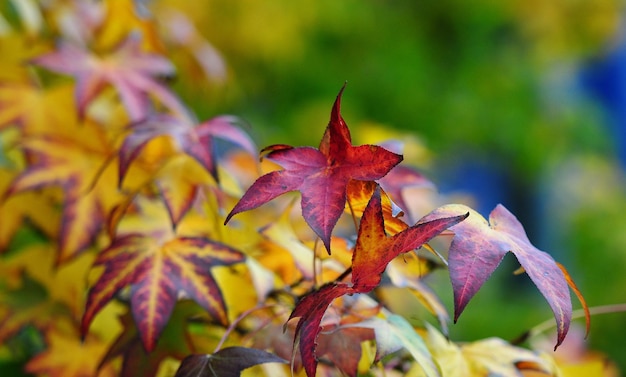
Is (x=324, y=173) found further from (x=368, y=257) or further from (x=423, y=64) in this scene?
(x=423, y=64)

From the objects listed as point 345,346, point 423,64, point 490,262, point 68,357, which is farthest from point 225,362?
point 423,64

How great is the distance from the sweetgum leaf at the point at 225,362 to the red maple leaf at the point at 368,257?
0.05 metres

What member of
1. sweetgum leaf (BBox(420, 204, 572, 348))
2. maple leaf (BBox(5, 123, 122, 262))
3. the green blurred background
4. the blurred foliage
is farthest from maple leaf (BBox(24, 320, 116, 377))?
the blurred foliage

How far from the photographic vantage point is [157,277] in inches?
23.8

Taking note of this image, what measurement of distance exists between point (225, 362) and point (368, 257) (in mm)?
128

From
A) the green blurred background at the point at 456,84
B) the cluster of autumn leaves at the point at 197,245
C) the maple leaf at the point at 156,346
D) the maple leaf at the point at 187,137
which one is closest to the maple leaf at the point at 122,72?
the cluster of autumn leaves at the point at 197,245

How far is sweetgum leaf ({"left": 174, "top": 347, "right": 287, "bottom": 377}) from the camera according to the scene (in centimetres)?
49

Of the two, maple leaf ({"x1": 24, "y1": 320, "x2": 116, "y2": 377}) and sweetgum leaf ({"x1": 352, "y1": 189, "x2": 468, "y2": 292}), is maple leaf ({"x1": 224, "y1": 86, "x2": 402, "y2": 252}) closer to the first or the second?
sweetgum leaf ({"x1": 352, "y1": 189, "x2": 468, "y2": 292})

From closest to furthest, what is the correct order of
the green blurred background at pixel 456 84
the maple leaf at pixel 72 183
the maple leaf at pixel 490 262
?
the maple leaf at pixel 490 262
the maple leaf at pixel 72 183
the green blurred background at pixel 456 84

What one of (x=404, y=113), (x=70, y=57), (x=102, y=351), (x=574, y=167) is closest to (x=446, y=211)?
(x=102, y=351)

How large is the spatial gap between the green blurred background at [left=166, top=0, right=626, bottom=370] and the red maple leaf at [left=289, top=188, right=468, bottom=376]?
2350mm

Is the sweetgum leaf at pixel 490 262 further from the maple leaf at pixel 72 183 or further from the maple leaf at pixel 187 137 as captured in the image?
the maple leaf at pixel 72 183

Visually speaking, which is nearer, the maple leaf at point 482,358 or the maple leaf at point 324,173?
the maple leaf at point 324,173

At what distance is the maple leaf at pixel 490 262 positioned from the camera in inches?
16.5
